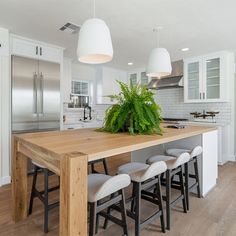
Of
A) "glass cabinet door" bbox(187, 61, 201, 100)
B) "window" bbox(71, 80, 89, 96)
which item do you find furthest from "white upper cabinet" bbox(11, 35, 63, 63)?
"glass cabinet door" bbox(187, 61, 201, 100)

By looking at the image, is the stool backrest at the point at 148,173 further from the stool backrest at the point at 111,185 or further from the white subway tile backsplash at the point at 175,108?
the white subway tile backsplash at the point at 175,108

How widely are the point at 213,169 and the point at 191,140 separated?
1.99ft

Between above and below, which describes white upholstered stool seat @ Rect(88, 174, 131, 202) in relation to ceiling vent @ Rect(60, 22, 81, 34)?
below

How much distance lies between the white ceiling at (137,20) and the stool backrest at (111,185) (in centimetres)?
193

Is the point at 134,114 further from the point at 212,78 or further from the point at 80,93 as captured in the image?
the point at 80,93

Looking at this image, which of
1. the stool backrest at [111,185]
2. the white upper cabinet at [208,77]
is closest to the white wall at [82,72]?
Answer: the white upper cabinet at [208,77]

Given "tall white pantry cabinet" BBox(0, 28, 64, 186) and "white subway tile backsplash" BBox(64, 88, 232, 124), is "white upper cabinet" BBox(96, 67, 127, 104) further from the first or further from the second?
"tall white pantry cabinet" BBox(0, 28, 64, 186)

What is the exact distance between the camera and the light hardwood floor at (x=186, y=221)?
184cm

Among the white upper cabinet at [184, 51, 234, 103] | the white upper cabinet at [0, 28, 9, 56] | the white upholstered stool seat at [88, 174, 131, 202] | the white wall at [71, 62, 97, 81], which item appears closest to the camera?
the white upholstered stool seat at [88, 174, 131, 202]

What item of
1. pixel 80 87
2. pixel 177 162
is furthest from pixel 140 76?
pixel 177 162

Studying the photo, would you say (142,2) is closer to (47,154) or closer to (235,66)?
(47,154)

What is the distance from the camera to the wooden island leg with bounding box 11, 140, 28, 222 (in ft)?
6.36

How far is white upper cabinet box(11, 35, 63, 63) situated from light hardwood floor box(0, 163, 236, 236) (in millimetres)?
2200

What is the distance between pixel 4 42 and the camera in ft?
9.72
